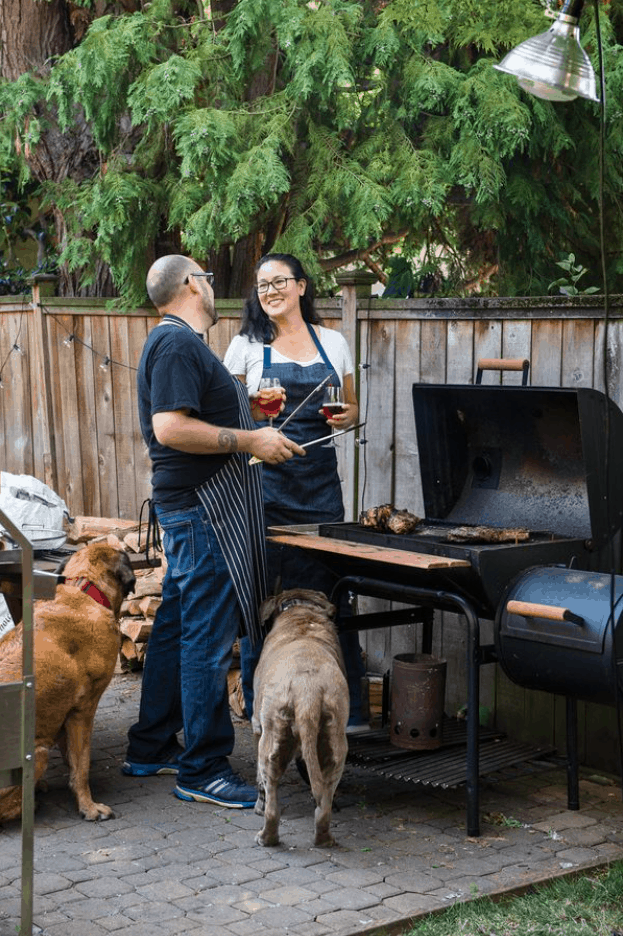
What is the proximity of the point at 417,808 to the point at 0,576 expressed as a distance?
2.35 metres

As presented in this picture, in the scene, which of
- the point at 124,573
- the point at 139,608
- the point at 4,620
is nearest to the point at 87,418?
the point at 139,608

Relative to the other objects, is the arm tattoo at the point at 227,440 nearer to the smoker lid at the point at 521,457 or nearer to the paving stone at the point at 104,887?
the smoker lid at the point at 521,457

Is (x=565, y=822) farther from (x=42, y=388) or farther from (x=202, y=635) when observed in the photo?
(x=42, y=388)

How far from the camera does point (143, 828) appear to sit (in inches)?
201

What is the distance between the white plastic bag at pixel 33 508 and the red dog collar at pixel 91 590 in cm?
177

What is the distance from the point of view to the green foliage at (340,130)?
6.96 meters

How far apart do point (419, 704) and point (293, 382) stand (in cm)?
168

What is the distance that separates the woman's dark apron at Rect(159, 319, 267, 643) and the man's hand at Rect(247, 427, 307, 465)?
0.17m

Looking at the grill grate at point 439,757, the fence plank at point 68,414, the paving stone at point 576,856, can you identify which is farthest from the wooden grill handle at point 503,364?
the fence plank at point 68,414

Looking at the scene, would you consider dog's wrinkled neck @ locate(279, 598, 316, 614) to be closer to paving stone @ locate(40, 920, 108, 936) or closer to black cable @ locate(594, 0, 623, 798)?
black cable @ locate(594, 0, 623, 798)

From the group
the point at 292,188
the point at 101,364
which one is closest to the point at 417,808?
the point at 292,188

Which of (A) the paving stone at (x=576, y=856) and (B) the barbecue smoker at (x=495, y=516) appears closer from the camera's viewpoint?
(A) the paving stone at (x=576, y=856)

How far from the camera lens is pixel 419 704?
5.45 metres

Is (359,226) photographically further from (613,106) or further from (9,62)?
(9,62)
